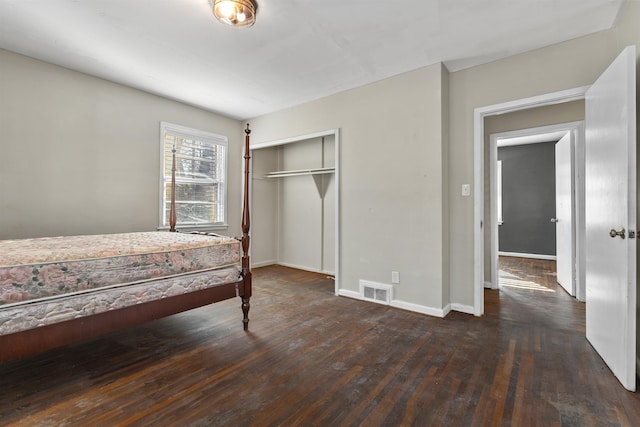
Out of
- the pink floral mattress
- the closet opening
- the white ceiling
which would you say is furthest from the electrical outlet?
the white ceiling

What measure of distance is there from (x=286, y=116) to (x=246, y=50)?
156 cm

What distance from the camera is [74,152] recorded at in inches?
125

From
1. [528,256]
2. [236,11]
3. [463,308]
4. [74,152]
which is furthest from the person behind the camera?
[528,256]

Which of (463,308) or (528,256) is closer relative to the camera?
(463,308)

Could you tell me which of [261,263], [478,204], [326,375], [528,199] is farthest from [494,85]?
[528,199]

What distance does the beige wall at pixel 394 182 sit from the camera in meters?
2.96

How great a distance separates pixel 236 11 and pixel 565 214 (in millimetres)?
4558

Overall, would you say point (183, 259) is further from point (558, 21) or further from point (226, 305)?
point (558, 21)

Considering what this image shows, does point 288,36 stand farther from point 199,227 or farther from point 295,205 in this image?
point 295,205

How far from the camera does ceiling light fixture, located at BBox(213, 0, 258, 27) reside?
2.01m

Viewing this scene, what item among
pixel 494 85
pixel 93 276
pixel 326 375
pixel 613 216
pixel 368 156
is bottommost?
pixel 326 375

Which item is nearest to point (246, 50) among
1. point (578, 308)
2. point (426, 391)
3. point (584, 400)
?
point (426, 391)

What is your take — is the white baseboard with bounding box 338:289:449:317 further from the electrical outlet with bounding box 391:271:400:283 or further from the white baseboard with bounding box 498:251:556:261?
the white baseboard with bounding box 498:251:556:261

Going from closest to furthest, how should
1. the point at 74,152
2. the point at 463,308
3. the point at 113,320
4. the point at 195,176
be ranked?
the point at 113,320 → the point at 463,308 → the point at 74,152 → the point at 195,176
